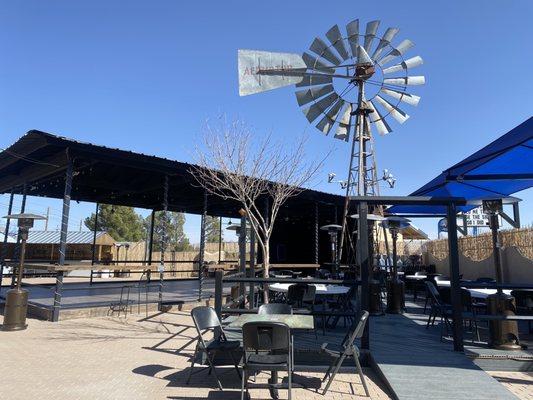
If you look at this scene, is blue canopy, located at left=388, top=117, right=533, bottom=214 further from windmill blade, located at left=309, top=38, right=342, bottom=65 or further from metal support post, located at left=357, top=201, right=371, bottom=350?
windmill blade, located at left=309, top=38, right=342, bottom=65

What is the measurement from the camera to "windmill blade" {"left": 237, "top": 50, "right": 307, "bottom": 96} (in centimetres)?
893

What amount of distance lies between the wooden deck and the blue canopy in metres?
2.40

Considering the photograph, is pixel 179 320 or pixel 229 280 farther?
pixel 179 320

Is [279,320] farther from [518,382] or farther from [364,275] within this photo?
[518,382]

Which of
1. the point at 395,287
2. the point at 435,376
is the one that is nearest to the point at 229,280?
the point at 435,376

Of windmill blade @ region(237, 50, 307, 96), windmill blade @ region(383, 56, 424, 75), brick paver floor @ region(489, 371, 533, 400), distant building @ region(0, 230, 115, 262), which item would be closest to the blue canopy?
brick paver floor @ region(489, 371, 533, 400)

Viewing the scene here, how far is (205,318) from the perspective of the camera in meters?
4.79

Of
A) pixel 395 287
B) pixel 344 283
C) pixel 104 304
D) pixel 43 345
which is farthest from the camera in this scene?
pixel 104 304

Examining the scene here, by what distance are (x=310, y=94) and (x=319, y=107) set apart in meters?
0.50

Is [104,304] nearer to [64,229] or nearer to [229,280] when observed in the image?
[64,229]

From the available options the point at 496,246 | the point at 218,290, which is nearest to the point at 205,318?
the point at 218,290

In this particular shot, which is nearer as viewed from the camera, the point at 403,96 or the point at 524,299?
the point at 524,299

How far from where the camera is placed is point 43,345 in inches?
248

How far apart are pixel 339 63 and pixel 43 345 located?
32.3 feet
